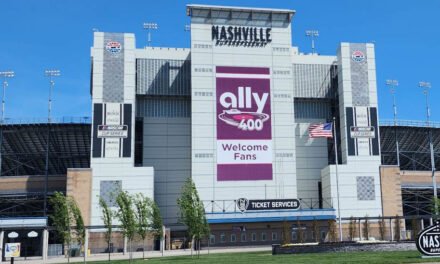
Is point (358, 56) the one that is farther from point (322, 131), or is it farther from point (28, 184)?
point (28, 184)

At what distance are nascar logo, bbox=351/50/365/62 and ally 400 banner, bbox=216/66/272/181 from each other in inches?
525

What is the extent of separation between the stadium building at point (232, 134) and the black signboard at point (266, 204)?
13cm

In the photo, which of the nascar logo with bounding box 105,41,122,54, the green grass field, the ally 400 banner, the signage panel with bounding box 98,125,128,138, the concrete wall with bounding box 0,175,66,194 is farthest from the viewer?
the concrete wall with bounding box 0,175,66,194

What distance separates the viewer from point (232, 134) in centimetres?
7525

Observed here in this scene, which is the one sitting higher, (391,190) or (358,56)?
(358,56)

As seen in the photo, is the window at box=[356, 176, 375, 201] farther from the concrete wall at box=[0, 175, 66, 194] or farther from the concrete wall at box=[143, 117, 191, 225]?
the concrete wall at box=[0, 175, 66, 194]

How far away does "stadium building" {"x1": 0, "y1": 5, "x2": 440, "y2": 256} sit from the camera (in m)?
72.0

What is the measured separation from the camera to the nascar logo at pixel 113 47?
247 ft

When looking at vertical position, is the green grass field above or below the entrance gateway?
below

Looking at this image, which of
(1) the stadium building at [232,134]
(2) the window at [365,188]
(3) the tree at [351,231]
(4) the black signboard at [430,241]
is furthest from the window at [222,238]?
(4) the black signboard at [430,241]

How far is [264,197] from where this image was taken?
74.4 meters

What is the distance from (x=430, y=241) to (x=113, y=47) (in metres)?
58.8

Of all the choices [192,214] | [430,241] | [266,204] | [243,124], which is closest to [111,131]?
[243,124]

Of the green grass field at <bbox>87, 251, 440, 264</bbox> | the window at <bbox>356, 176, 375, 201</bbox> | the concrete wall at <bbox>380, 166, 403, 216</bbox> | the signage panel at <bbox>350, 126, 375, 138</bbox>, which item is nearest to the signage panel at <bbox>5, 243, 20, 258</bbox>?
the green grass field at <bbox>87, 251, 440, 264</bbox>
